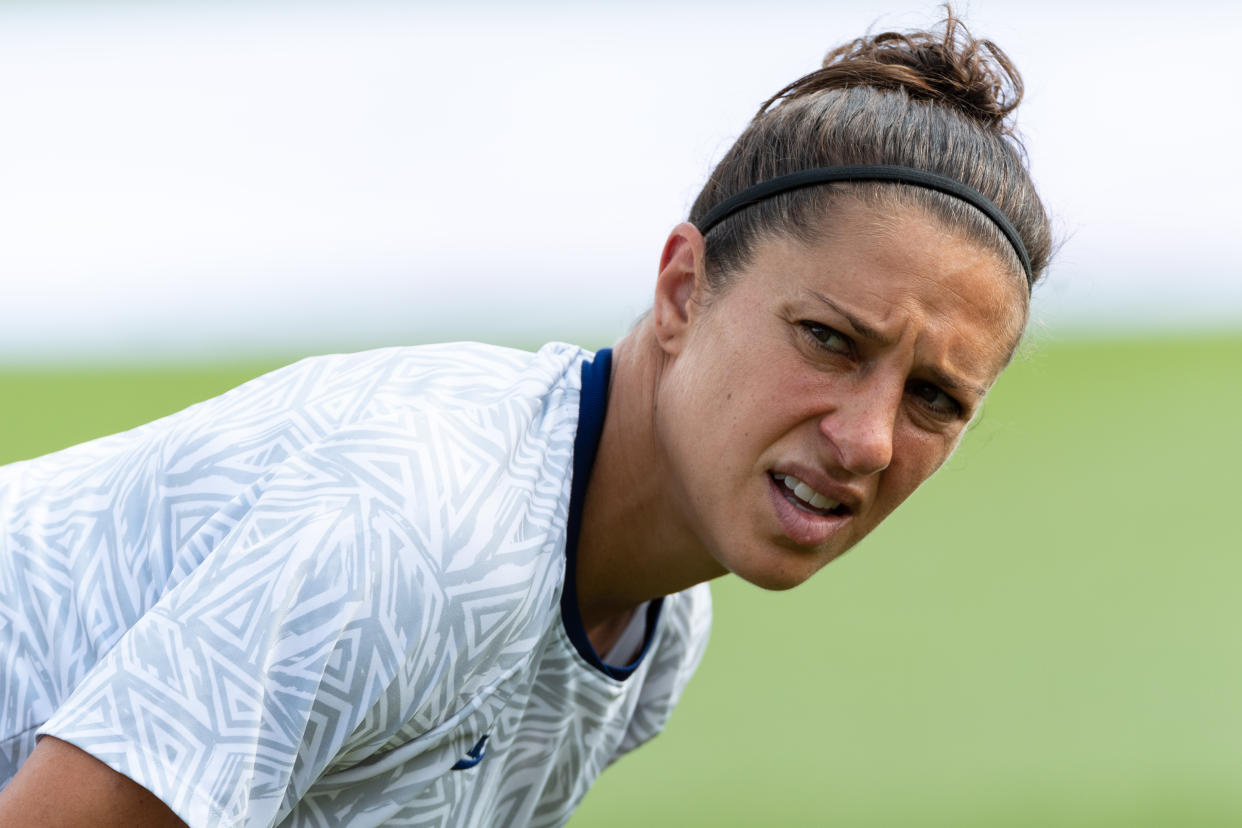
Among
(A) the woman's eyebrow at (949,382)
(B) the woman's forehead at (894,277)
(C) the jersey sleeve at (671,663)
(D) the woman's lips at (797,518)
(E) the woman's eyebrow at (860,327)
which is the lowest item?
(C) the jersey sleeve at (671,663)

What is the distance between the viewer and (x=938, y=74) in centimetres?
274

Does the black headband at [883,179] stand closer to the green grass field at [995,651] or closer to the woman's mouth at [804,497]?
the woman's mouth at [804,497]

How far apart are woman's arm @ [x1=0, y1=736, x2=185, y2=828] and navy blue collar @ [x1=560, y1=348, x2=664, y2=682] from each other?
2.56ft

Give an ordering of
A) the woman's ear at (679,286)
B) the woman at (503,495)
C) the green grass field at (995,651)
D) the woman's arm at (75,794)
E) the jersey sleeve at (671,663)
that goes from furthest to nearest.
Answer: the green grass field at (995,651)
the jersey sleeve at (671,663)
the woman's ear at (679,286)
the woman at (503,495)
the woman's arm at (75,794)

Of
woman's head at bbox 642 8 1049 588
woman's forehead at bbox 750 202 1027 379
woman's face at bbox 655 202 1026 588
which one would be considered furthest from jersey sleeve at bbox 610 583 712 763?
woman's forehead at bbox 750 202 1027 379

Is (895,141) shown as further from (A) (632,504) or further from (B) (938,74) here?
(A) (632,504)

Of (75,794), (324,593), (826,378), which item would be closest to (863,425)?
(826,378)

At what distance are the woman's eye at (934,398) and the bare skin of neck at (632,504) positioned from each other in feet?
1.47

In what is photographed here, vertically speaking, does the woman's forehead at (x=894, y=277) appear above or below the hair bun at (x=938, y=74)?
below

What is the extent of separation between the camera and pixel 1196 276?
16.6 m

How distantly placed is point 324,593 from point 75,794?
16.1 inches

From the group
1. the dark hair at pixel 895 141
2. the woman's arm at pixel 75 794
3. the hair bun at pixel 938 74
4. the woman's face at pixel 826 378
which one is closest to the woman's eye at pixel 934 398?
the woman's face at pixel 826 378

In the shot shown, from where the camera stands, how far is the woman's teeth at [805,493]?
8.28 feet

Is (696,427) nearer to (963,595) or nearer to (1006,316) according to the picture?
(1006,316)
